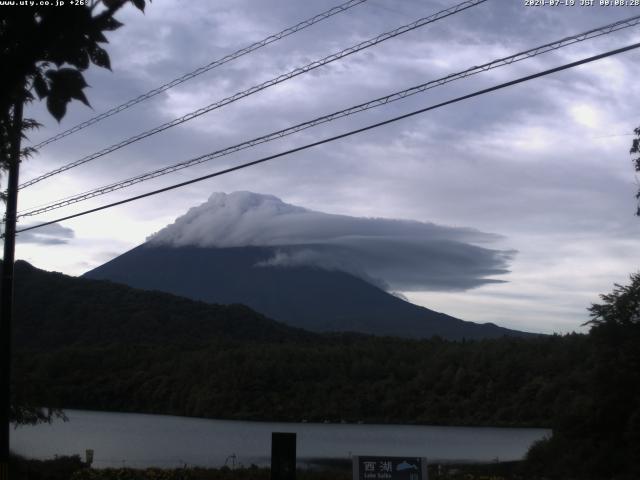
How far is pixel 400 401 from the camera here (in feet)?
241

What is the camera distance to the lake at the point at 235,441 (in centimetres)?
3672

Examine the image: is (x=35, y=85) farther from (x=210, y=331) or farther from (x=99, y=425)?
(x=210, y=331)

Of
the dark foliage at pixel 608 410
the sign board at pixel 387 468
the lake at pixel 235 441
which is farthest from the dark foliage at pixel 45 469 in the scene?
the dark foliage at pixel 608 410

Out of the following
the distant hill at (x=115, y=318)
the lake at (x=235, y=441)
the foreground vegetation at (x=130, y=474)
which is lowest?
the lake at (x=235, y=441)

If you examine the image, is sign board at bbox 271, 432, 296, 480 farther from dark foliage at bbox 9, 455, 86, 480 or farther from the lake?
the lake

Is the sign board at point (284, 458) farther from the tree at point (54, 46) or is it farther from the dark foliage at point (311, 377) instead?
the dark foliage at point (311, 377)

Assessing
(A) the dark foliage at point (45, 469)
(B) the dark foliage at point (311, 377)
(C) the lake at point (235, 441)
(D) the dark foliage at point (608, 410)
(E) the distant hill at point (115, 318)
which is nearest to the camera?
(A) the dark foliage at point (45, 469)

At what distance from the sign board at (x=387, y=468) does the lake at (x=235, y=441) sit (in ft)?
62.8

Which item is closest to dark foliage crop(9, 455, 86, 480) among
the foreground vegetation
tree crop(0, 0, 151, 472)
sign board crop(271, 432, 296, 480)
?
Result: the foreground vegetation

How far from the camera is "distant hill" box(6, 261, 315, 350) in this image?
288ft

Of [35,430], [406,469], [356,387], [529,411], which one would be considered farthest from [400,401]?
[406,469]

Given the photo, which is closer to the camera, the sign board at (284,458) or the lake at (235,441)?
the sign board at (284,458)

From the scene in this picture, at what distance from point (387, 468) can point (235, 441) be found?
3571 cm

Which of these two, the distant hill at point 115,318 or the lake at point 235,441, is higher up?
the distant hill at point 115,318
